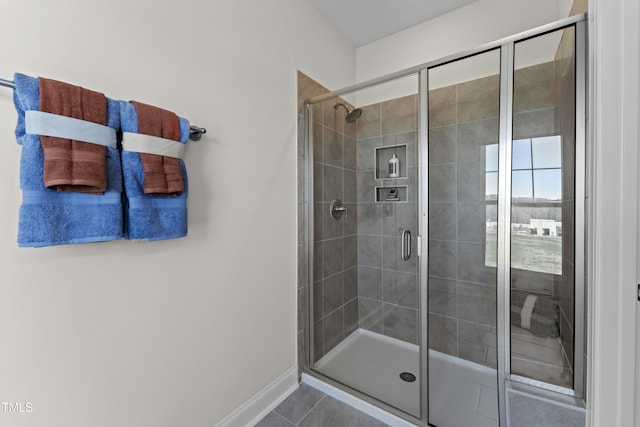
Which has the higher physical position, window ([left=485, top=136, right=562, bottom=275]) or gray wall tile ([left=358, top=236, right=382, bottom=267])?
window ([left=485, top=136, right=562, bottom=275])

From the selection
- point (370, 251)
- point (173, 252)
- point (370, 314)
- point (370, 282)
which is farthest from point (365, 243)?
point (173, 252)

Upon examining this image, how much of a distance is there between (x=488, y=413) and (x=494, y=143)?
1.37 meters

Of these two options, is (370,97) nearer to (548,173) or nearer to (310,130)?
(310,130)

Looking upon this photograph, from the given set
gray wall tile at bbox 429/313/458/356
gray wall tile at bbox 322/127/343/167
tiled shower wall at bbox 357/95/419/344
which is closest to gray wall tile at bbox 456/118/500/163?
tiled shower wall at bbox 357/95/419/344

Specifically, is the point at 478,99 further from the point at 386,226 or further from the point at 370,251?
the point at 370,251

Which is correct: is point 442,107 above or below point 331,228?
above

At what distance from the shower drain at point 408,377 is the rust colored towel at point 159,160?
1.73m

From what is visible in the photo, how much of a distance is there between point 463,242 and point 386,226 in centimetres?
53

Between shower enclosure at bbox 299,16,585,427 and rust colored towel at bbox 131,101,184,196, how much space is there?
0.91m

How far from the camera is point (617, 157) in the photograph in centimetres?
80

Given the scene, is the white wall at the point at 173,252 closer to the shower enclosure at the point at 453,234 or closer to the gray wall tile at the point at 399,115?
the shower enclosure at the point at 453,234

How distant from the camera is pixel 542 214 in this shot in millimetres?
1269

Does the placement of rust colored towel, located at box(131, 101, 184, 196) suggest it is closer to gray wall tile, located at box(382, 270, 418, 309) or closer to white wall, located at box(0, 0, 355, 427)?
white wall, located at box(0, 0, 355, 427)

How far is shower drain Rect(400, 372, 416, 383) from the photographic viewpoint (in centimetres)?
169
